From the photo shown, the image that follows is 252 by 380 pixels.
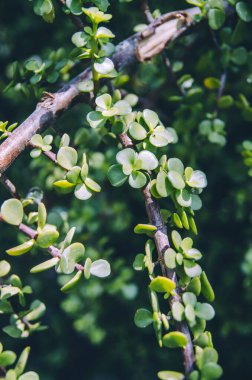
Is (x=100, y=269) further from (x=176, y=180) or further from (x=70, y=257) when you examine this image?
(x=176, y=180)

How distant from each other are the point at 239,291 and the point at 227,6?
74 cm

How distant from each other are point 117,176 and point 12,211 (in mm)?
171

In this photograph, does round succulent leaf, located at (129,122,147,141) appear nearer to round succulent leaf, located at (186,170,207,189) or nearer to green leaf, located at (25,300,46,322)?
round succulent leaf, located at (186,170,207,189)

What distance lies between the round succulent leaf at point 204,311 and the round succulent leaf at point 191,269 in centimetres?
4

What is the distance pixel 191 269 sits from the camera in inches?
25.8

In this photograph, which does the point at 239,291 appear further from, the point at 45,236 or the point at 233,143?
the point at 45,236

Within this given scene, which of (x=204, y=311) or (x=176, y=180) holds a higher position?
(x=176, y=180)

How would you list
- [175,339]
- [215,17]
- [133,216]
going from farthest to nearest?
[133,216] → [215,17] → [175,339]

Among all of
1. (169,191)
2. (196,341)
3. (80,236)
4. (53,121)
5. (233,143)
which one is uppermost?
(53,121)

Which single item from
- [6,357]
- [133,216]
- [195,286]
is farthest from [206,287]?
[133,216]

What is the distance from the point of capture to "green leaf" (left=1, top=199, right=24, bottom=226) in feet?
2.15

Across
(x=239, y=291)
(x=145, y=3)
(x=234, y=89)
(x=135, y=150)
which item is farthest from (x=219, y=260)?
(x=145, y=3)

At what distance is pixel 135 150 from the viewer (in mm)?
754

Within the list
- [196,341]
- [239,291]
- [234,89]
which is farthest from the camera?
[239,291]
